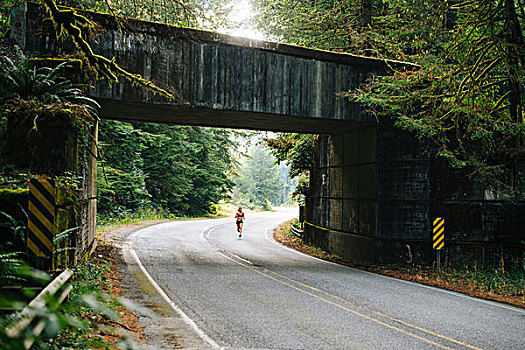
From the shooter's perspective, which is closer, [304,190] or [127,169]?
[304,190]

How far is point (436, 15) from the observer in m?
13.2

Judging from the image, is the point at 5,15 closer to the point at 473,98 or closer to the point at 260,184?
the point at 473,98

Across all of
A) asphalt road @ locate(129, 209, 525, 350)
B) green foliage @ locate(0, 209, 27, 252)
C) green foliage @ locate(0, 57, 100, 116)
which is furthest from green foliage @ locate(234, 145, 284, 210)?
green foliage @ locate(0, 209, 27, 252)

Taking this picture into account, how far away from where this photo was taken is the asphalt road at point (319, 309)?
6422mm

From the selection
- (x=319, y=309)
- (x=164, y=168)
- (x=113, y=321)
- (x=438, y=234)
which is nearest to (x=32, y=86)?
(x=113, y=321)

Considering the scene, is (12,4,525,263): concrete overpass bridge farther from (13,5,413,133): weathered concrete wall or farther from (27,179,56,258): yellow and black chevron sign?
(27,179,56,258): yellow and black chevron sign

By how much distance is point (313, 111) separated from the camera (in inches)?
553

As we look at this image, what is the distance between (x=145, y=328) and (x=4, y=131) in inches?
211

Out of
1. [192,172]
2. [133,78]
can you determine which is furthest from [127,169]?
[133,78]

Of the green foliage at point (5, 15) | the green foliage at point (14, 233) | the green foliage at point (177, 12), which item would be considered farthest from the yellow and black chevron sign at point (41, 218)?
the green foliage at point (5, 15)

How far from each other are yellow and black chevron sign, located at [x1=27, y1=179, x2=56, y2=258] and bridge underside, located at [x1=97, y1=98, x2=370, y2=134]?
6253 mm

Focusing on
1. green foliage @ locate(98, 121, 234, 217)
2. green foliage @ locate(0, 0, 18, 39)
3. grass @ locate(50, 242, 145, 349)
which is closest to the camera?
grass @ locate(50, 242, 145, 349)

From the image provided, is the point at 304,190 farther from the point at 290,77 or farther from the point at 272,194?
the point at 272,194

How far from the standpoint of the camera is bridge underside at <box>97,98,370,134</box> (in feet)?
43.0
